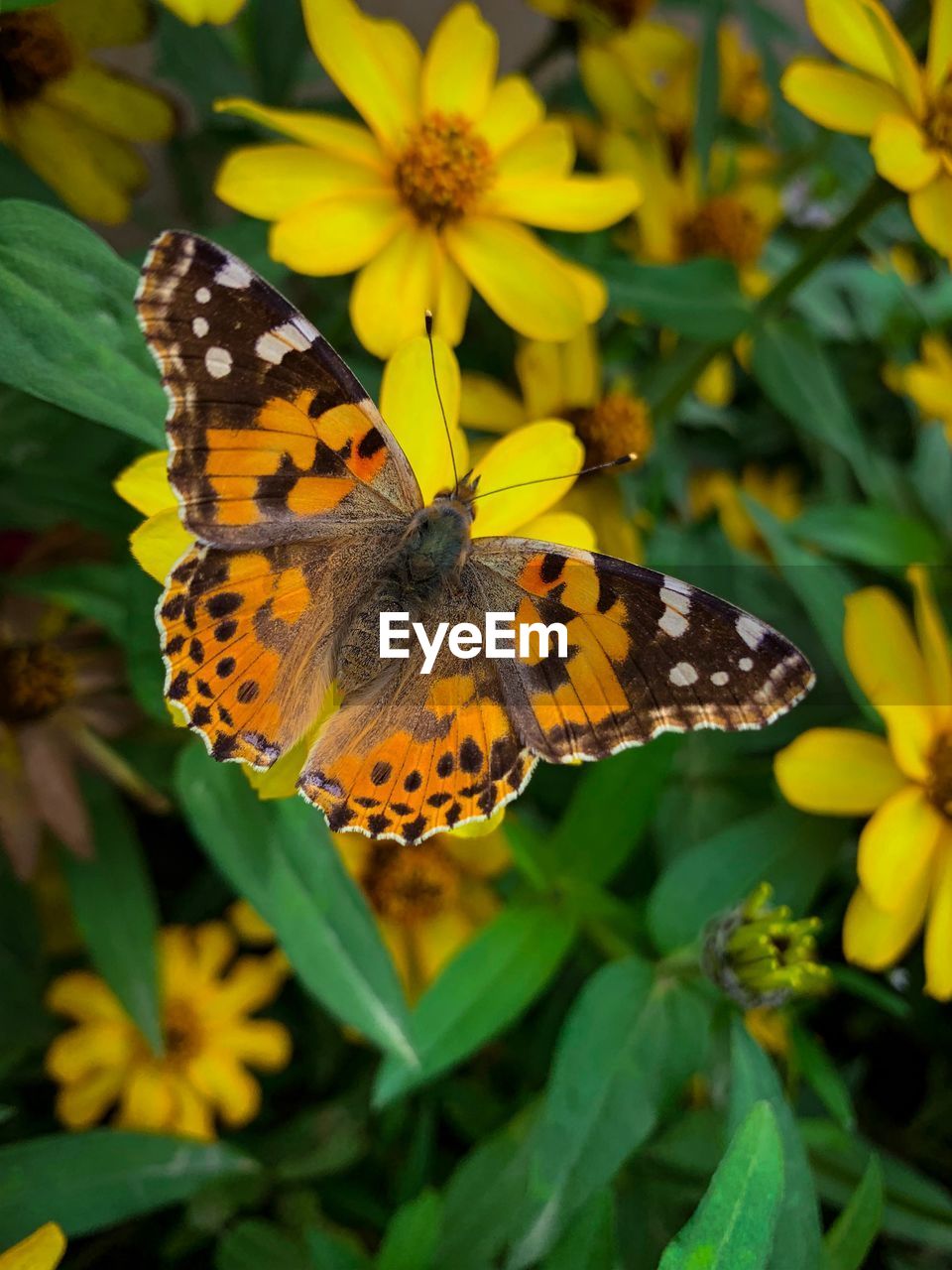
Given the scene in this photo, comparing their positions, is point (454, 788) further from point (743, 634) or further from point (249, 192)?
point (249, 192)

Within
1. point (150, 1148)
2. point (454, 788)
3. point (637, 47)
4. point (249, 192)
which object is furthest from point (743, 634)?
point (637, 47)

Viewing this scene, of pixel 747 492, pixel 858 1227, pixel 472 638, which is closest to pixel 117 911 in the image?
pixel 472 638

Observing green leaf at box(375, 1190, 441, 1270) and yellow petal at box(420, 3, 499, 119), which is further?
yellow petal at box(420, 3, 499, 119)

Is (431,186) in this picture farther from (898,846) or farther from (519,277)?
(898,846)

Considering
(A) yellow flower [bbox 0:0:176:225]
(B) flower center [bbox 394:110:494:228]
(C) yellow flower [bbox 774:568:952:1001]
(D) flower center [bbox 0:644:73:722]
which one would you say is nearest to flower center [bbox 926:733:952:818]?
(C) yellow flower [bbox 774:568:952:1001]

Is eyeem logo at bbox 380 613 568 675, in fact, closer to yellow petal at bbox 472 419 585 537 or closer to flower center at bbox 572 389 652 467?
yellow petal at bbox 472 419 585 537

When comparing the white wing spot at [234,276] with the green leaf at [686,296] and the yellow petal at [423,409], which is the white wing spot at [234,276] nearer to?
the yellow petal at [423,409]
